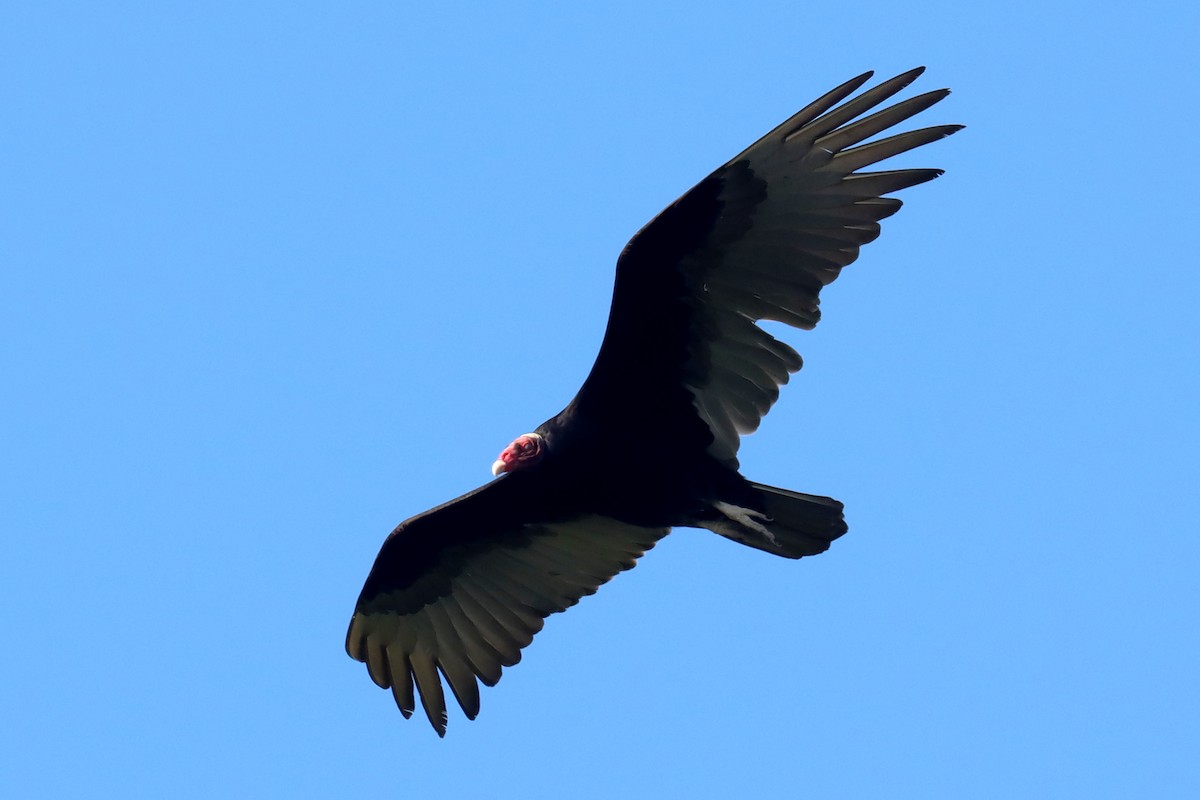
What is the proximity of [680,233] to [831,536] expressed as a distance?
1.43 metres

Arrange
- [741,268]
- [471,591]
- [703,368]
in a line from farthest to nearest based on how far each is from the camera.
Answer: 1. [471,591]
2. [703,368]
3. [741,268]

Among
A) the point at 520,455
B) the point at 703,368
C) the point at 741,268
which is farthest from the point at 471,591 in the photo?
the point at 741,268

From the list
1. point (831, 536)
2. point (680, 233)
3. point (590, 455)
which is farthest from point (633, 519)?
point (680, 233)

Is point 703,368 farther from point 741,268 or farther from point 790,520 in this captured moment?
point 790,520

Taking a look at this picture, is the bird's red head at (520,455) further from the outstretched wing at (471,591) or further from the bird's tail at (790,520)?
the bird's tail at (790,520)

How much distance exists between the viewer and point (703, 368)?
6.98 meters

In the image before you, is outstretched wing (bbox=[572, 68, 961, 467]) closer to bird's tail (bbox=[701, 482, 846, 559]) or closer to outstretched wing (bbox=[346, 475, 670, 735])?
bird's tail (bbox=[701, 482, 846, 559])

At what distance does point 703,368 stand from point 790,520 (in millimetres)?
747

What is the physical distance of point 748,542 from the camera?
7023 mm

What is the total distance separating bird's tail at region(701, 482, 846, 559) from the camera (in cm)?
689

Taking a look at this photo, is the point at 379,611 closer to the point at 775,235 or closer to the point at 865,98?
the point at 775,235

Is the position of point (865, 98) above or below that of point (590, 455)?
above

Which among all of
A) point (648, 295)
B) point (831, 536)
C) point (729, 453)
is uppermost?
point (648, 295)

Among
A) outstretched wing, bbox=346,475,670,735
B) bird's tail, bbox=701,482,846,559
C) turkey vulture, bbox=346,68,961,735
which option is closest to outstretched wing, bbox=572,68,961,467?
turkey vulture, bbox=346,68,961,735
